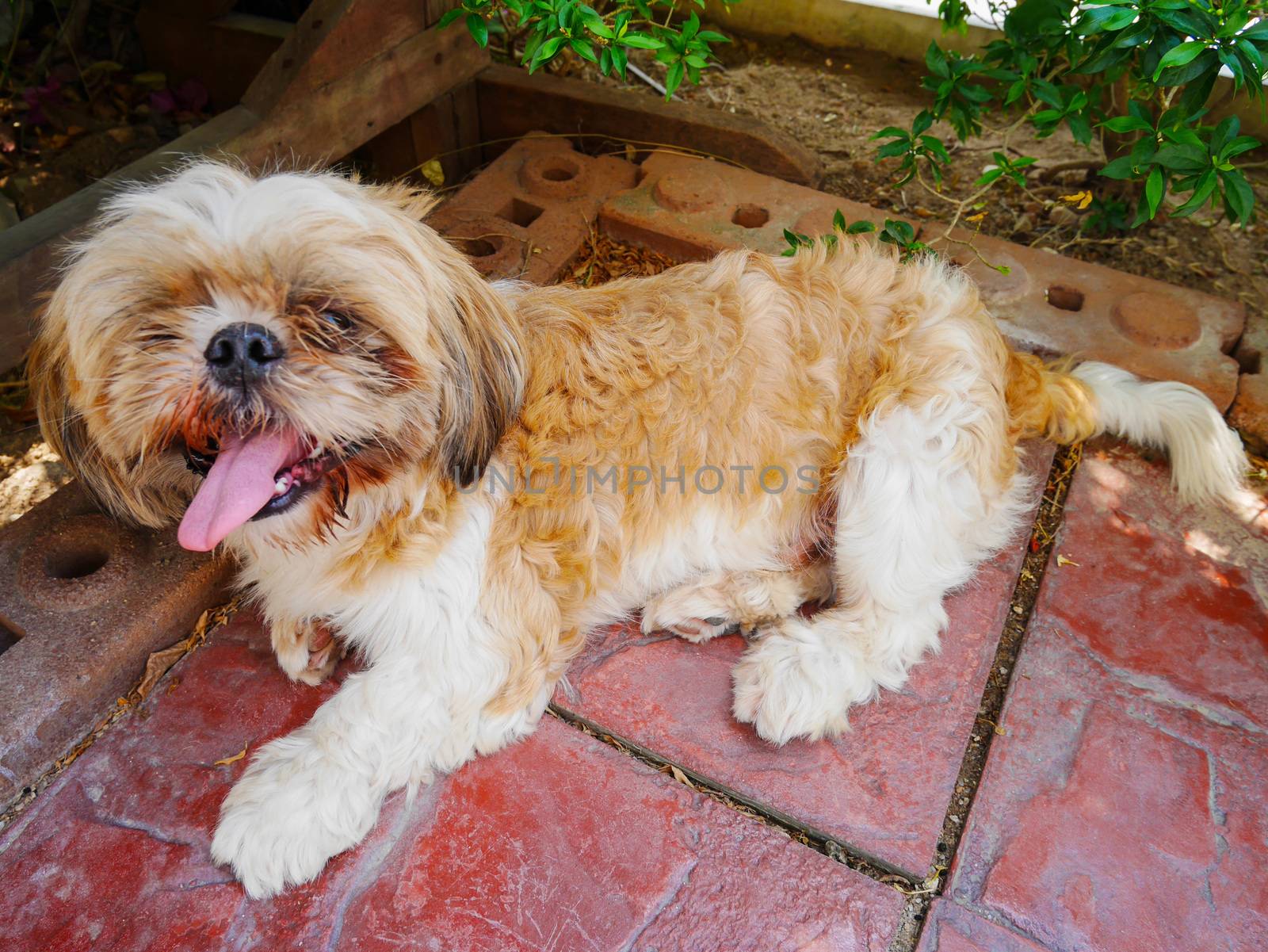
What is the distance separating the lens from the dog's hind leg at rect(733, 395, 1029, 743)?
7.90ft

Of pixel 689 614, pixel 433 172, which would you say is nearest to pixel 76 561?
pixel 689 614

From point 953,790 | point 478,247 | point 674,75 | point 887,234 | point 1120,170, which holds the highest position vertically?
point 674,75

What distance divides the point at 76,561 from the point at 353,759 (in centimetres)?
116

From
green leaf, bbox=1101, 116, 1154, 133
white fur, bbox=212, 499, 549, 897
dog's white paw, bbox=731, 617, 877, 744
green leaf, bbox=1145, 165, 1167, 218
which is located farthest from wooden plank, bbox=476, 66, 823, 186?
white fur, bbox=212, 499, 549, 897

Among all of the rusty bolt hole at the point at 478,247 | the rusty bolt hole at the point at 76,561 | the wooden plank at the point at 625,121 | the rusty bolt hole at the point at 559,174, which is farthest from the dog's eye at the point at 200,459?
the wooden plank at the point at 625,121

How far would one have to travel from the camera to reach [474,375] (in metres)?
2.00

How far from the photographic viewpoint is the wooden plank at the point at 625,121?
4.14 metres

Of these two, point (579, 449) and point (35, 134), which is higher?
point (579, 449)

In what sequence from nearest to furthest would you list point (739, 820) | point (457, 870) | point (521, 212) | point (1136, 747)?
1. point (457, 870)
2. point (739, 820)
3. point (1136, 747)
4. point (521, 212)

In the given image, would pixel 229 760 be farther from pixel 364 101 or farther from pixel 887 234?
pixel 887 234

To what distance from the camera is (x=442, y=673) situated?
2225mm

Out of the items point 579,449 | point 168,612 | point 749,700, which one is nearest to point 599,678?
point 749,700

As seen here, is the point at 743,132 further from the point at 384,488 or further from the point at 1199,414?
the point at 384,488

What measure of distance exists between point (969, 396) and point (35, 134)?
526 centimetres
